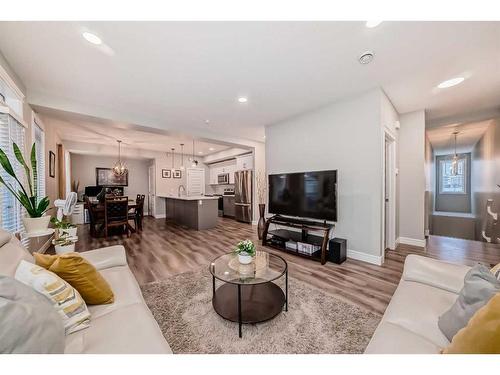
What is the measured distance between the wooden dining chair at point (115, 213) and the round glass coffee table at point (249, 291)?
371 cm

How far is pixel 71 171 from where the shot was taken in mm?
6715

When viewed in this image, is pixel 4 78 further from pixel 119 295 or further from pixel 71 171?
pixel 71 171

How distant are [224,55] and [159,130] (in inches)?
104

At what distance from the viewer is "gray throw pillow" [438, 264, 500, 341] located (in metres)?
0.89

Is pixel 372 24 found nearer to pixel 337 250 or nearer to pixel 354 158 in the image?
pixel 354 158

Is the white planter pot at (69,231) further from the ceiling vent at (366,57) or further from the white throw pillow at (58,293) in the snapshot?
the ceiling vent at (366,57)

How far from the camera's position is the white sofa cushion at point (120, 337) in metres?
0.90

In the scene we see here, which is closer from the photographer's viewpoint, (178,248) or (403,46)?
(403,46)

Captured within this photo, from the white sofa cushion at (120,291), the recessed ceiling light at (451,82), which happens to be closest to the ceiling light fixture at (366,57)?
the recessed ceiling light at (451,82)

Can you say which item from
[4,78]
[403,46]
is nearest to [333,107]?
[403,46]

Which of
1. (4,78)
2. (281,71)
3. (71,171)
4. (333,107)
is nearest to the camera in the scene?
(4,78)

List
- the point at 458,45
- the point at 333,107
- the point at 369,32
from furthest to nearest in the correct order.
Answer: the point at 333,107, the point at 458,45, the point at 369,32

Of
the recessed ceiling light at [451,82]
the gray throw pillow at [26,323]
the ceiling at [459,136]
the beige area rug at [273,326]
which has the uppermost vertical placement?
Result: the recessed ceiling light at [451,82]
